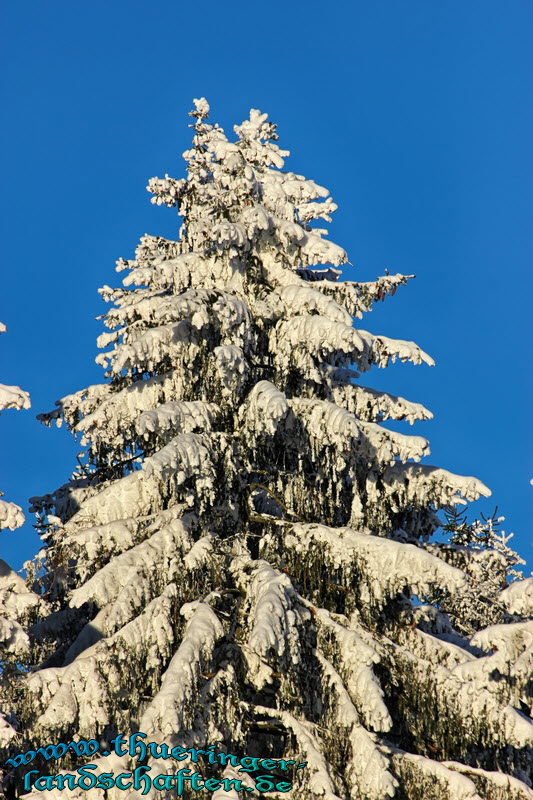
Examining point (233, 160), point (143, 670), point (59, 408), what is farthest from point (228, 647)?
point (233, 160)

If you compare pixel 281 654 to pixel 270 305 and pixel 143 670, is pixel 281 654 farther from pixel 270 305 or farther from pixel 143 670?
pixel 270 305

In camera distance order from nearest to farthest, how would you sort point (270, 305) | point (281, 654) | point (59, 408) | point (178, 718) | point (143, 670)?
point (178, 718)
point (281, 654)
point (143, 670)
point (270, 305)
point (59, 408)

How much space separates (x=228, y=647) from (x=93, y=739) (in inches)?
87.3

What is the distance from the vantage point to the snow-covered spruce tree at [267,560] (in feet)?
43.4

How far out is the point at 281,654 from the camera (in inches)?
501

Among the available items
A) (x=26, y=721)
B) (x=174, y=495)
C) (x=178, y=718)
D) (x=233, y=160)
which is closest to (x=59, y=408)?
(x=174, y=495)

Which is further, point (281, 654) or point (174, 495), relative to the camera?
point (174, 495)

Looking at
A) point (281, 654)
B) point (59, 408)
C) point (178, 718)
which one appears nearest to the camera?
point (178, 718)

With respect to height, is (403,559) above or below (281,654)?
above

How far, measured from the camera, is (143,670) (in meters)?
13.7

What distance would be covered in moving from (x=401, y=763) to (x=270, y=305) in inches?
298

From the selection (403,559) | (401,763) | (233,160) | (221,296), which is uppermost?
(233,160)

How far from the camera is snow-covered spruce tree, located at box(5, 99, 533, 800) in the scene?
521 inches

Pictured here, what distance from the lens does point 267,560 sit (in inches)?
611
